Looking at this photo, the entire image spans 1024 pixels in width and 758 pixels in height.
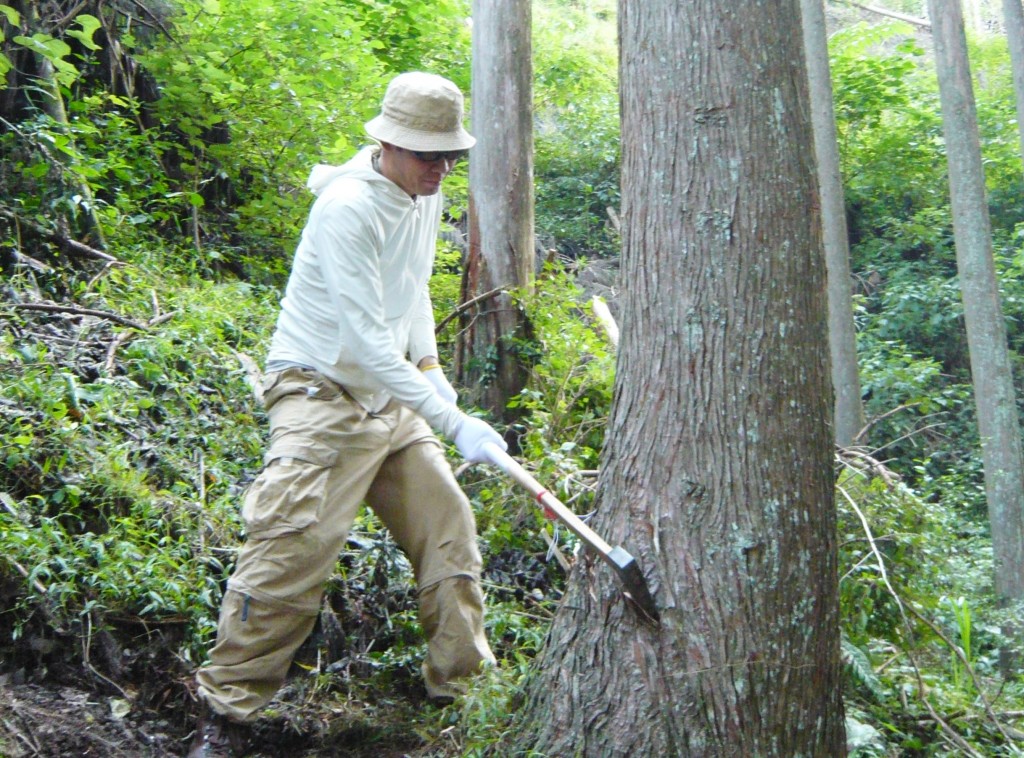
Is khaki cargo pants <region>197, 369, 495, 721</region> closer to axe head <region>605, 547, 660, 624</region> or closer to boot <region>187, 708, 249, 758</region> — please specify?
boot <region>187, 708, 249, 758</region>

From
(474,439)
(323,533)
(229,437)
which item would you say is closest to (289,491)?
(323,533)

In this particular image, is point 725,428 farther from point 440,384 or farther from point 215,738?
point 215,738

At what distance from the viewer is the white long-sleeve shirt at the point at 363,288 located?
11.6ft

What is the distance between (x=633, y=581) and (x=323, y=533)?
123 centimetres

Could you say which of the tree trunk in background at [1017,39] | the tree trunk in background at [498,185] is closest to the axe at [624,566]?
the tree trunk in background at [498,185]

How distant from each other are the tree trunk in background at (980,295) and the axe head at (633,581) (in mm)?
10000

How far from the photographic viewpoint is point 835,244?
1315 centimetres

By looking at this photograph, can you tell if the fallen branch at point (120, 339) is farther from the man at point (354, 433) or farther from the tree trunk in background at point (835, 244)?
the tree trunk in background at point (835, 244)

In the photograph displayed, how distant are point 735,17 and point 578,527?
5.20 feet

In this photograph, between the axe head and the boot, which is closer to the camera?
the axe head

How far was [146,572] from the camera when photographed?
13.7ft

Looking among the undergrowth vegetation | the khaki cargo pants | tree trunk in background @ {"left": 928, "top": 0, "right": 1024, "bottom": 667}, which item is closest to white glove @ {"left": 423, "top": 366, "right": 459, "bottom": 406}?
the khaki cargo pants

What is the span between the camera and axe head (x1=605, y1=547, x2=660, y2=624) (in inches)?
116

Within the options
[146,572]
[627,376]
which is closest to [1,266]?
[146,572]
